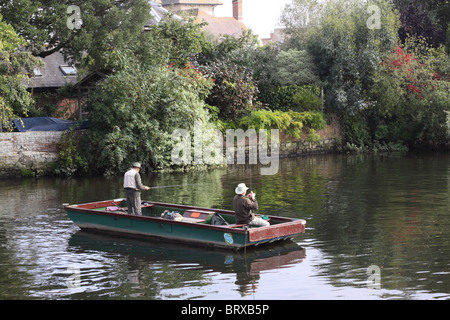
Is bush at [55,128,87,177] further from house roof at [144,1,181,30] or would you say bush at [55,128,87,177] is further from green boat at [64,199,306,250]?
green boat at [64,199,306,250]

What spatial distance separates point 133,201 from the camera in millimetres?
15664

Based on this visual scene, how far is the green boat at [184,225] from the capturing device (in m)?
13.3

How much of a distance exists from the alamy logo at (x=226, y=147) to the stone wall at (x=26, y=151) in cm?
535

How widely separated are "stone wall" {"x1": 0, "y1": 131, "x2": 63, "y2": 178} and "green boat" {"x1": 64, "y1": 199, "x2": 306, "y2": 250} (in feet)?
37.9

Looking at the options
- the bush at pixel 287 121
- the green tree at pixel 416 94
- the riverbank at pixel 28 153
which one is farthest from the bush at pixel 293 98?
the riverbank at pixel 28 153

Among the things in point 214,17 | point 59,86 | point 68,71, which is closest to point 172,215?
point 59,86

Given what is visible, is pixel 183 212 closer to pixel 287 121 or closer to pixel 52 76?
pixel 287 121

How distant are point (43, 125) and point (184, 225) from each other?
1716 cm

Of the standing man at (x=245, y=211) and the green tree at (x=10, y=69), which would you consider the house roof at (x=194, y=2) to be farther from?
the standing man at (x=245, y=211)

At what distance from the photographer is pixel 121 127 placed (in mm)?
27734

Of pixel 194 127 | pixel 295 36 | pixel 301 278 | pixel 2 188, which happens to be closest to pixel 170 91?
pixel 194 127

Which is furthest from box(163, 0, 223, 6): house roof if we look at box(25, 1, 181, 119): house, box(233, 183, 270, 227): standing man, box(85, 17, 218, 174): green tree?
box(233, 183, 270, 227): standing man

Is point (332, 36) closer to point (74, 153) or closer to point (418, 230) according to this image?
point (74, 153)

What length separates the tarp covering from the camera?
28.9m
